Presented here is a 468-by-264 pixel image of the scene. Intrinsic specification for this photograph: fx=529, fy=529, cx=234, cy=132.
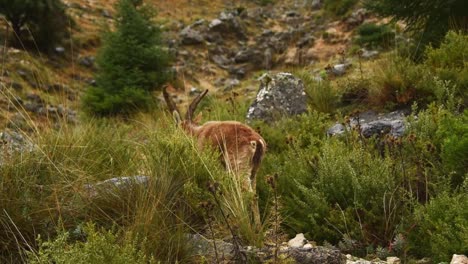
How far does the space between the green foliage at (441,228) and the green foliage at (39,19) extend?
18.1 metres

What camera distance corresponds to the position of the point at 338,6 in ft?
92.2

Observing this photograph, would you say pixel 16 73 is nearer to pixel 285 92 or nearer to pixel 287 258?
pixel 285 92

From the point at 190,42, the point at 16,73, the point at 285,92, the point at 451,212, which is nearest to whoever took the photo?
the point at 451,212

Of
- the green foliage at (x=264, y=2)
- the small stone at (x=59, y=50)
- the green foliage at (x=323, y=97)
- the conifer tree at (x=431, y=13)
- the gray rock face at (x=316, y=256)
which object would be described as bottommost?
the green foliage at (x=264, y=2)

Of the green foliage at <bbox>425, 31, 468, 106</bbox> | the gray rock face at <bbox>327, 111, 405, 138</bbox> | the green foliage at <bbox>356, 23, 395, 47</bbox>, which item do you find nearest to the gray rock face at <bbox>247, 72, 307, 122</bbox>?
the gray rock face at <bbox>327, 111, 405, 138</bbox>

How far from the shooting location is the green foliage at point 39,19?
1895 cm

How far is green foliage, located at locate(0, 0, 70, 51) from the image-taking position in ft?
62.2

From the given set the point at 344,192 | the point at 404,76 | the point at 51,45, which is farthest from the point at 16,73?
the point at 344,192

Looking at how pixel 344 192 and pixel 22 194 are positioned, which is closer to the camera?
pixel 22 194

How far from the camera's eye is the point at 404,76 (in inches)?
256

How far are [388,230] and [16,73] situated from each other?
617 inches

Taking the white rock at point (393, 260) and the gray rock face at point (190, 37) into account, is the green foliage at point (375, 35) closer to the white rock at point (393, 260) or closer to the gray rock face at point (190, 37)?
the white rock at point (393, 260)

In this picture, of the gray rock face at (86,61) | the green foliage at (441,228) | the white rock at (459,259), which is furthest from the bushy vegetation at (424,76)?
the gray rock face at (86,61)

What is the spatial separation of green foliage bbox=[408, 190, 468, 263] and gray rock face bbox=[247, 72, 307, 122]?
4.05 meters
